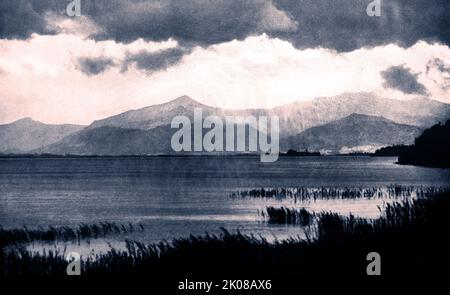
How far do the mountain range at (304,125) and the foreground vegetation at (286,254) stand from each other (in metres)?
1.89

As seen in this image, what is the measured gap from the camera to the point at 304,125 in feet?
43.5

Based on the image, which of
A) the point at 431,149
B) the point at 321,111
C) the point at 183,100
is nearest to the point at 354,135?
the point at 321,111

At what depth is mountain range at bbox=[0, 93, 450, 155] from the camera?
491 inches

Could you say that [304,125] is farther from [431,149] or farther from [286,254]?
[286,254]

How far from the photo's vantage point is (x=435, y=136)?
13.1 meters

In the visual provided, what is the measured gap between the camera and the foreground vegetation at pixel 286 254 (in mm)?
10562

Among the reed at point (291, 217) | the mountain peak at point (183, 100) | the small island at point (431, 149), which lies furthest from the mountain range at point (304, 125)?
the reed at point (291, 217)

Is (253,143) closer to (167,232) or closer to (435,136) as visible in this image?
(167,232)

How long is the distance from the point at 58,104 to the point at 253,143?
139 inches

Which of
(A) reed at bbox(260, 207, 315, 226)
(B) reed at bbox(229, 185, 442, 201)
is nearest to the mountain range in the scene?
(B) reed at bbox(229, 185, 442, 201)

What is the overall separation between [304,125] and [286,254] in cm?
317

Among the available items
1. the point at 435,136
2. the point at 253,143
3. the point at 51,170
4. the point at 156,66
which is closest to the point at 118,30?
the point at 156,66

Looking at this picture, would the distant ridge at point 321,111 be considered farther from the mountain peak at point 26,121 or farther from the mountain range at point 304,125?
the mountain peak at point 26,121

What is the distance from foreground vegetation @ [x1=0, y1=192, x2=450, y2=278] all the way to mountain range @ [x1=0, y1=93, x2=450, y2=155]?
1889 mm
